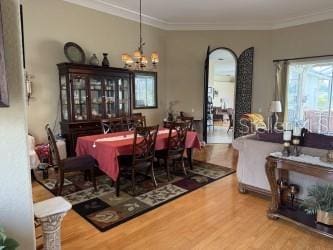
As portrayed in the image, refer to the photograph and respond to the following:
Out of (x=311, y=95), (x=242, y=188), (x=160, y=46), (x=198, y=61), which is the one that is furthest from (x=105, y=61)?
(x=311, y=95)

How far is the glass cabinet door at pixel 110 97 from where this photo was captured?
5008mm

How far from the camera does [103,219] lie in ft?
8.85

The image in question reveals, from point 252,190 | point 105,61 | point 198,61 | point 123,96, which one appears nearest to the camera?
point 252,190

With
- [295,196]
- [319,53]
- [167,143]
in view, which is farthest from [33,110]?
[319,53]

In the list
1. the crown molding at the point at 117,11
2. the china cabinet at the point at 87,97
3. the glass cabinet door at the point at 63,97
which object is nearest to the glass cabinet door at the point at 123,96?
the china cabinet at the point at 87,97

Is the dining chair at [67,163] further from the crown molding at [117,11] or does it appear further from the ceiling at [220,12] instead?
the ceiling at [220,12]

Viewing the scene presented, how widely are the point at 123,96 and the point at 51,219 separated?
3.81 meters

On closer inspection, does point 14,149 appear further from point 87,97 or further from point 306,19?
point 306,19

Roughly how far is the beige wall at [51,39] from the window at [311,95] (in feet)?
15.0

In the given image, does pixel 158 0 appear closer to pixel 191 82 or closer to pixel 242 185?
pixel 191 82

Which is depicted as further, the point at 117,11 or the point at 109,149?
the point at 117,11

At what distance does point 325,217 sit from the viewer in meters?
2.40

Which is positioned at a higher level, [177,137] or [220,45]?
[220,45]

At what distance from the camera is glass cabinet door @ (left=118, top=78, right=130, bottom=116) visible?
5.24 m
